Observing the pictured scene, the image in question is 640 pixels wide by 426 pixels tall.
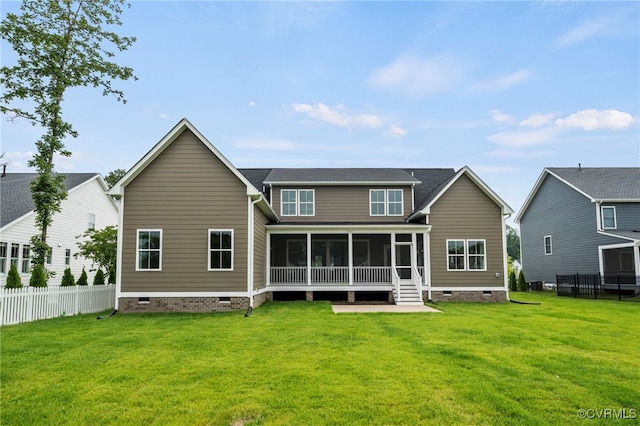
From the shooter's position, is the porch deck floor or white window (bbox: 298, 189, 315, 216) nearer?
the porch deck floor

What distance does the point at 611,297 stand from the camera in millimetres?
19578

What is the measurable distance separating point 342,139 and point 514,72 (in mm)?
12868

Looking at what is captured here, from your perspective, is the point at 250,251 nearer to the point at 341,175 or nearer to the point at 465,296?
the point at 341,175

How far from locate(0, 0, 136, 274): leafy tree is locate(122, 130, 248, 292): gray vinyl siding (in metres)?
3.42

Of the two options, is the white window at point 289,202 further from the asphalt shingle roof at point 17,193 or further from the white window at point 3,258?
Result: the white window at point 3,258

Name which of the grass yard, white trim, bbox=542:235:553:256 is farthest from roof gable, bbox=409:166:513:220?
white trim, bbox=542:235:553:256

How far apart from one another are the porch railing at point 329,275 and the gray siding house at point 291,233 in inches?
1.9

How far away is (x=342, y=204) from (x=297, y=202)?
2.20m

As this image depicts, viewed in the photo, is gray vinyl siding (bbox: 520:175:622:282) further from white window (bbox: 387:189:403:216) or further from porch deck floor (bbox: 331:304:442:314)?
porch deck floor (bbox: 331:304:442:314)

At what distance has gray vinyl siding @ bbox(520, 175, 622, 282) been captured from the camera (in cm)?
2302

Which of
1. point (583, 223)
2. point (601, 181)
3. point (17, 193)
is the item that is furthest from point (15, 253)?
point (601, 181)

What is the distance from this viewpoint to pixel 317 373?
20.1ft

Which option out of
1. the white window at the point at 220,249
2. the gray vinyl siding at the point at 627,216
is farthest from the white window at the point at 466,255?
the gray vinyl siding at the point at 627,216

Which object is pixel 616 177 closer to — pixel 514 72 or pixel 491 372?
pixel 514 72
